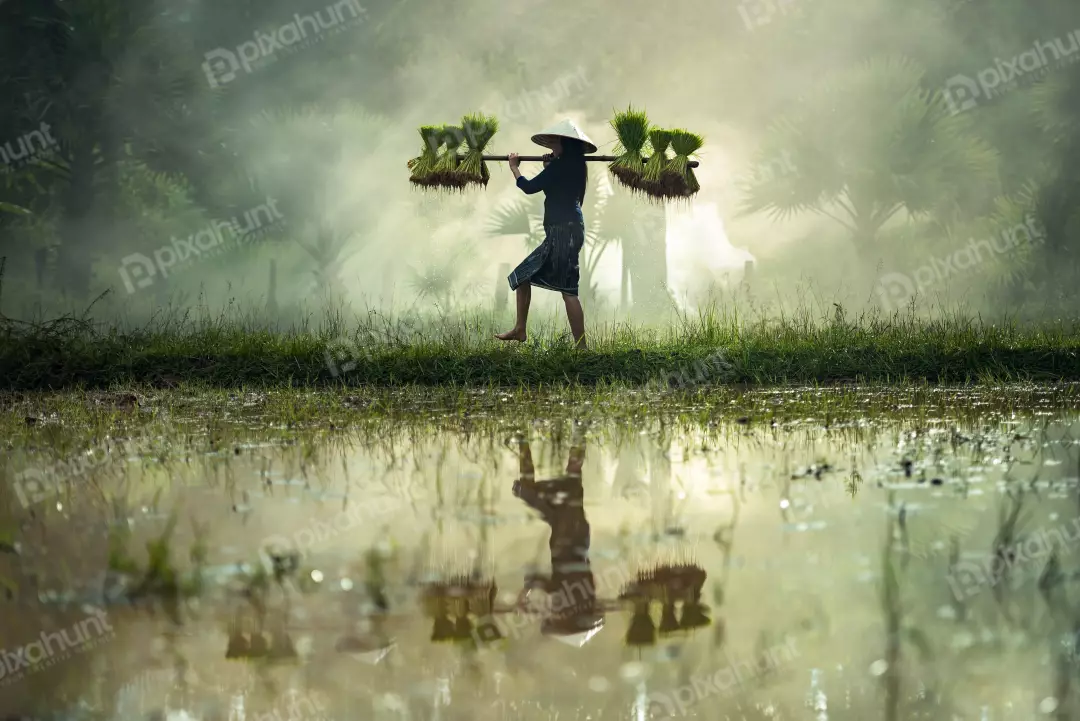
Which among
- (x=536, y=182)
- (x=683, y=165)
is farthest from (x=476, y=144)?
(x=683, y=165)

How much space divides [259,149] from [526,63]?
953cm

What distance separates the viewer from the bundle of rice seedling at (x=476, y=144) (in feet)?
37.1

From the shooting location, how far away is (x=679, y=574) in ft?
10.1

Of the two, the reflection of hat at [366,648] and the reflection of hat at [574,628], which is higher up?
the reflection of hat at [366,648]

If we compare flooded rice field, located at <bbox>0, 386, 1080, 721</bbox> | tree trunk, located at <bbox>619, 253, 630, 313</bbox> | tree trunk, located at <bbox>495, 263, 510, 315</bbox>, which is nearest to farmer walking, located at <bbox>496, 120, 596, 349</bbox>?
flooded rice field, located at <bbox>0, 386, 1080, 721</bbox>

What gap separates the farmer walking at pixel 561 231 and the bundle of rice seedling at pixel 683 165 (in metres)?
1.17

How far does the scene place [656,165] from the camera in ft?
36.7

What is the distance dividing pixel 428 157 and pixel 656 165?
254cm

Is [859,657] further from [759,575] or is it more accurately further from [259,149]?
[259,149]

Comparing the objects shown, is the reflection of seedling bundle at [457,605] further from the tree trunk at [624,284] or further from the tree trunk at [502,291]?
the tree trunk at [624,284]

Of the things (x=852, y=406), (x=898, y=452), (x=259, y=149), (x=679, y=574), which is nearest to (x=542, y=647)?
(x=679, y=574)

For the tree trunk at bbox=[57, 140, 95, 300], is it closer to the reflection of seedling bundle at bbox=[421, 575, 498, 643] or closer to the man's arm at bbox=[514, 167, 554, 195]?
→ the man's arm at bbox=[514, 167, 554, 195]

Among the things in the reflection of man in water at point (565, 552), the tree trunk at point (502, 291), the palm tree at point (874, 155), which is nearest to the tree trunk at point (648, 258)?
the palm tree at point (874, 155)

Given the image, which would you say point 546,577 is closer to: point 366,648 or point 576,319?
point 366,648
